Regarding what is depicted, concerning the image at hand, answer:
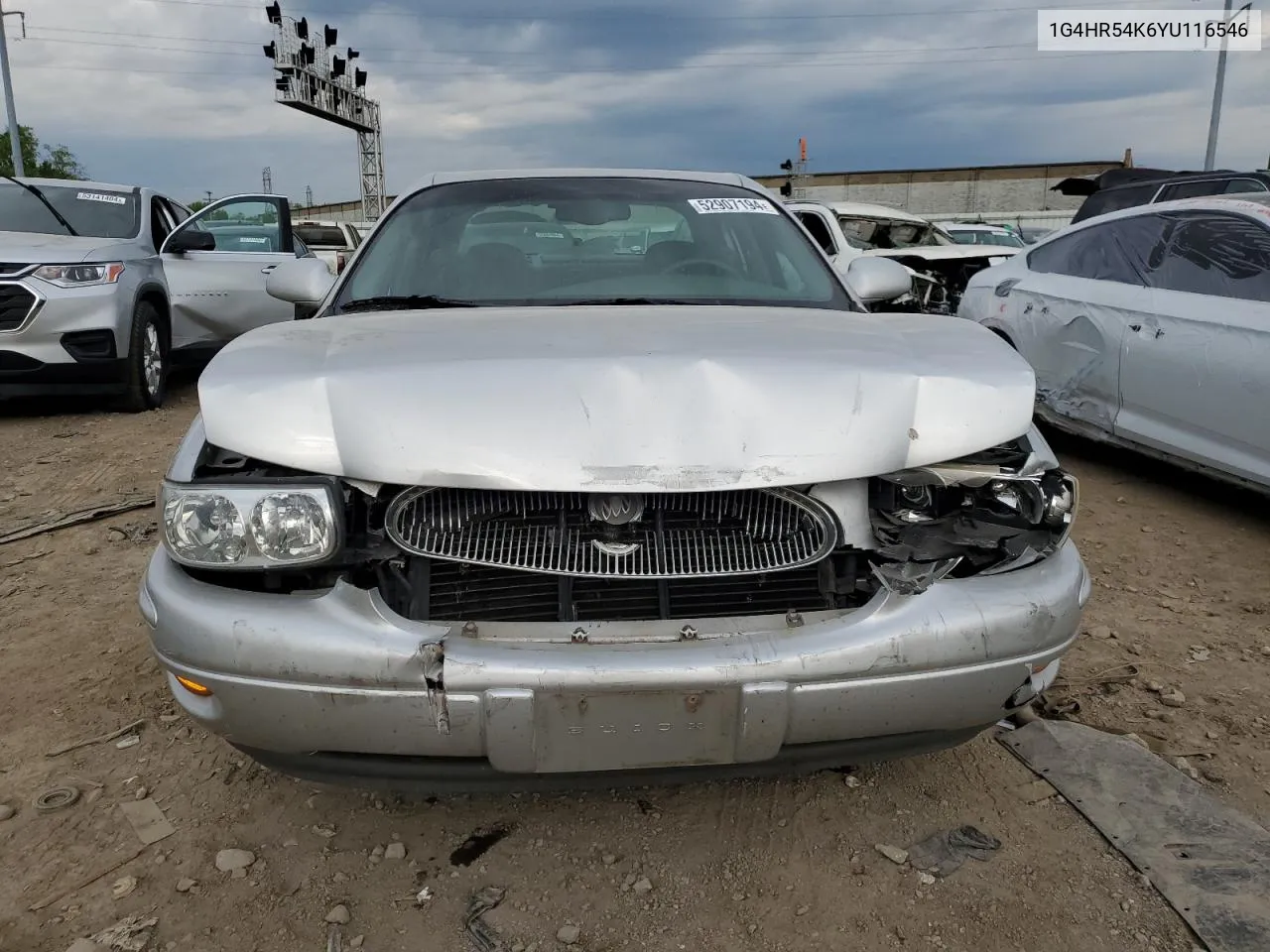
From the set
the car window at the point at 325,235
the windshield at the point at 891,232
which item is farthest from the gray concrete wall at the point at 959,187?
the windshield at the point at 891,232

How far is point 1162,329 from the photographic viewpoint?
438 centimetres

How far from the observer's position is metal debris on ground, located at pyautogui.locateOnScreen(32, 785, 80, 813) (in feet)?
7.22

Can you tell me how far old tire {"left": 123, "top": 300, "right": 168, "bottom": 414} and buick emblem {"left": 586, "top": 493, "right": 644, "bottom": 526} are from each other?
558 cm

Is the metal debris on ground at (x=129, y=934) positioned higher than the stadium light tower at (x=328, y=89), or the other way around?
the stadium light tower at (x=328, y=89)

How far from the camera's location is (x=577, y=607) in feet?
5.90

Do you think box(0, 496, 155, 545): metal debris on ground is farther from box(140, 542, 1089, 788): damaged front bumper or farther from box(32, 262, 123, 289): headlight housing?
box(140, 542, 1089, 788): damaged front bumper

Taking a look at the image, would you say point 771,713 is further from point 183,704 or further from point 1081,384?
point 1081,384

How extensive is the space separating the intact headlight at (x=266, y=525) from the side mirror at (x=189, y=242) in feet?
16.7

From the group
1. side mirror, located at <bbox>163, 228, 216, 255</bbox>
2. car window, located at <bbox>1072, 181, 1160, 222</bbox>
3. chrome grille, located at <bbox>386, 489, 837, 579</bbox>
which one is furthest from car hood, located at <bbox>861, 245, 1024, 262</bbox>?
chrome grille, located at <bbox>386, 489, 837, 579</bbox>

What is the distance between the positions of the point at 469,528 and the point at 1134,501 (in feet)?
13.1

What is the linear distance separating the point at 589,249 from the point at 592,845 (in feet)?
5.75

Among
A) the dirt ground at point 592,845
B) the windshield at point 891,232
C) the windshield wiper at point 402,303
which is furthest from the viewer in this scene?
the windshield at point 891,232

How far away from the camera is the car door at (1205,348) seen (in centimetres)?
391

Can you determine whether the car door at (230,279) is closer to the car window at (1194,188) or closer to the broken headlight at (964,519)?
the broken headlight at (964,519)
